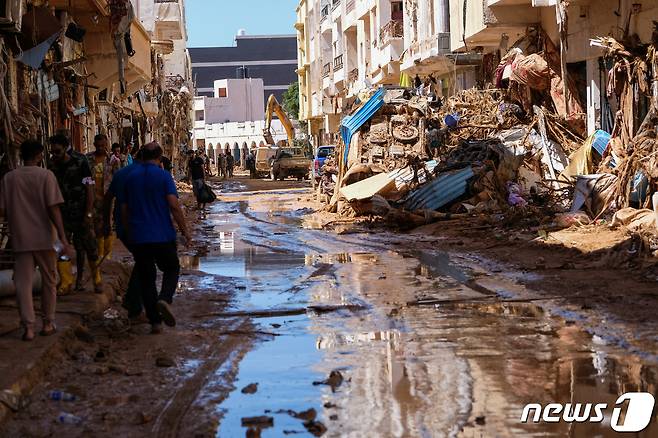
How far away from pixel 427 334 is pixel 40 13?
984cm

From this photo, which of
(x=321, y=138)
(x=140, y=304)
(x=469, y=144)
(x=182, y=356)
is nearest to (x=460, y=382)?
(x=182, y=356)

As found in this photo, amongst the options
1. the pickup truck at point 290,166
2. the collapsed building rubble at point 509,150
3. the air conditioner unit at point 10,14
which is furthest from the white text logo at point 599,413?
the pickup truck at point 290,166

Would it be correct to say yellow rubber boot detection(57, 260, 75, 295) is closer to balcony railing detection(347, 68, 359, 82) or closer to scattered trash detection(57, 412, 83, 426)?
scattered trash detection(57, 412, 83, 426)

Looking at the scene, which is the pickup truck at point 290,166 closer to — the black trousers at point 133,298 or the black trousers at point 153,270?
the black trousers at point 133,298

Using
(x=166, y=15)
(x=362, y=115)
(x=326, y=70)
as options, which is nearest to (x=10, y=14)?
(x=362, y=115)

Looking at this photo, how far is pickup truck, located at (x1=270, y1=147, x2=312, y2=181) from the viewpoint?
5641cm

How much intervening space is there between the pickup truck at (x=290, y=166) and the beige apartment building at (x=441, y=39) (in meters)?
5.25

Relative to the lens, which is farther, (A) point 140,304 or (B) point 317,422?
(A) point 140,304

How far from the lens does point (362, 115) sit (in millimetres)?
28109

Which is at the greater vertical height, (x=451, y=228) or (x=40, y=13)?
(x=40, y=13)

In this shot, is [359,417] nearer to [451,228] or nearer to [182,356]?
[182,356]

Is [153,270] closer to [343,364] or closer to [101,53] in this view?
[343,364]

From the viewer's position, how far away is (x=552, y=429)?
19.5ft

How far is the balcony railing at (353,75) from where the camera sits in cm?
6069
